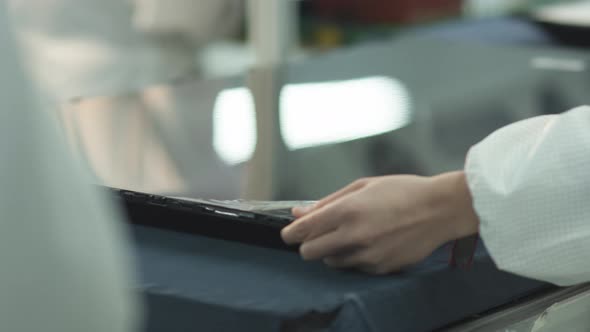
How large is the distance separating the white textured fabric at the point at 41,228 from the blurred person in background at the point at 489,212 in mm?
340

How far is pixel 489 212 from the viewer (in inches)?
32.3

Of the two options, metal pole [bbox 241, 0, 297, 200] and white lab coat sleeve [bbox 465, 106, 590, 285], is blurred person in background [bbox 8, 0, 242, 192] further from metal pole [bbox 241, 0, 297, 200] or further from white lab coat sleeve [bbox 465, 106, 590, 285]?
white lab coat sleeve [bbox 465, 106, 590, 285]

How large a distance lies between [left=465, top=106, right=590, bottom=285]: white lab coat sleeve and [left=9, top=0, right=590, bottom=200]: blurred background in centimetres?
19

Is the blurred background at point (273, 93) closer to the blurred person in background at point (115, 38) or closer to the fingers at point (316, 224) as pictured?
the blurred person in background at point (115, 38)

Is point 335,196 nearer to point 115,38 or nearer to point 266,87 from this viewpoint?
point 266,87

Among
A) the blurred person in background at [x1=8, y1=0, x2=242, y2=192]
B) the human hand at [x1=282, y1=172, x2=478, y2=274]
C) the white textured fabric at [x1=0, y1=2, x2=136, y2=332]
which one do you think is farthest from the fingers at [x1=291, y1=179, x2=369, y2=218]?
the blurred person in background at [x1=8, y1=0, x2=242, y2=192]

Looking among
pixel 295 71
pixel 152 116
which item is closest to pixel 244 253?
pixel 152 116

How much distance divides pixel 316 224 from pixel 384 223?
0.05m

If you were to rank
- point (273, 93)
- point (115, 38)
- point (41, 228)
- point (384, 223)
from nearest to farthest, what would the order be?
1. point (41, 228)
2. point (384, 223)
3. point (273, 93)
4. point (115, 38)

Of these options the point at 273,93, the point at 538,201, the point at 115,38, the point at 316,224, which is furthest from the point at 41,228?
the point at 115,38

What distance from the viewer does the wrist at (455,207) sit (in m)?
0.82

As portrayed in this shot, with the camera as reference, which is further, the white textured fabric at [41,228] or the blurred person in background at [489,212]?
the blurred person in background at [489,212]

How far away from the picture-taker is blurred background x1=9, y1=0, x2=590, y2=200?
3.51 ft

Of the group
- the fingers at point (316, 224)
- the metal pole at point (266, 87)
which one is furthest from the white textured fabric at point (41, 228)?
the metal pole at point (266, 87)
